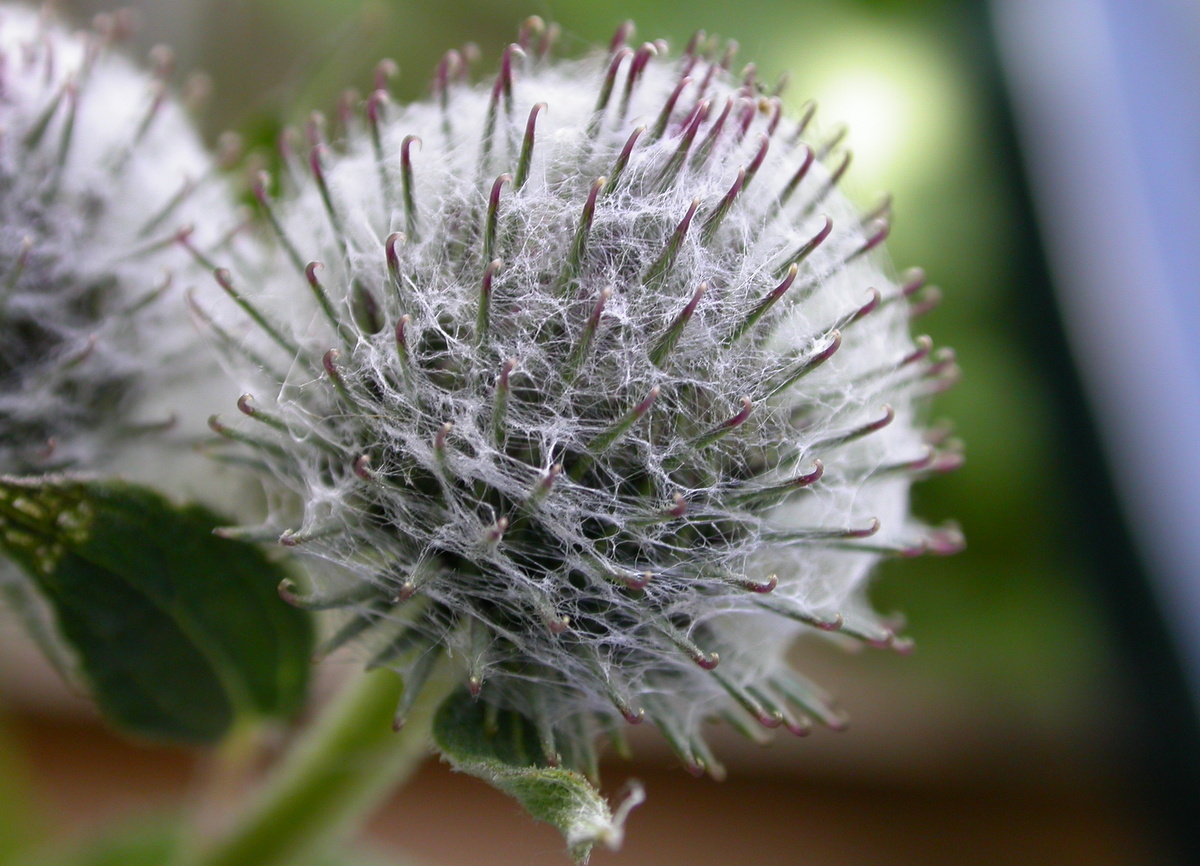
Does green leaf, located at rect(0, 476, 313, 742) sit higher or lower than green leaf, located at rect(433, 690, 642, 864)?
higher

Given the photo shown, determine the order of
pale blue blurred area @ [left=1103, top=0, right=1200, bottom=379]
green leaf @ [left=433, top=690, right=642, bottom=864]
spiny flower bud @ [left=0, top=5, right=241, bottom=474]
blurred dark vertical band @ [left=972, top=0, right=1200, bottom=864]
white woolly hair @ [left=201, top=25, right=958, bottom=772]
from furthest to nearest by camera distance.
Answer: blurred dark vertical band @ [left=972, top=0, right=1200, bottom=864] → pale blue blurred area @ [left=1103, top=0, right=1200, bottom=379] → spiny flower bud @ [left=0, top=5, right=241, bottom=474] → white woolly hair @ [left=201, top=25, right=958, bottom=772] → green leaf @ [left=433, top=690, right=642, bottom=864]

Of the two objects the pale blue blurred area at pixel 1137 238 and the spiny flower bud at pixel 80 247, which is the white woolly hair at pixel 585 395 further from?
the pale blue blurred area at pixel 1137 238

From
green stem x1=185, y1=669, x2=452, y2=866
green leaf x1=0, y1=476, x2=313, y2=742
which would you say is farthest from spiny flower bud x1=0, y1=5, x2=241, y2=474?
green stem x1=185, y1=669, x2=452, y2=866

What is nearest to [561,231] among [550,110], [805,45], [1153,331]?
[550,110]

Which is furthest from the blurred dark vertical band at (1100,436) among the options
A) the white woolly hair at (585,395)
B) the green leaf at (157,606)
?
the green leaf at (157,606)

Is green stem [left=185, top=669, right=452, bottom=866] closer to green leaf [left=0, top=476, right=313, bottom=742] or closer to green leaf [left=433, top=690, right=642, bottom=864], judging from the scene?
green leaf [left=0, top=476, right=313, bottom=742]

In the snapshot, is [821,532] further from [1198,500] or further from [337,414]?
[1198,500]

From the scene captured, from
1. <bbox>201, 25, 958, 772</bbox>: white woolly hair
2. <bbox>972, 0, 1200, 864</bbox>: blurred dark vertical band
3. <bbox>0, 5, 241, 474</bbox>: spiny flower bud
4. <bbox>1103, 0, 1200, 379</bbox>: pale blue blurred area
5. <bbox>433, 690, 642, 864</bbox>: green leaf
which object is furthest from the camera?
<bbox>972, 0, 1200, 864</bbox>: blurred dark vertical band

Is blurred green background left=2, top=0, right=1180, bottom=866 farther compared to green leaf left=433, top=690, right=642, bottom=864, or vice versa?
blurred green background left=2, top=0, right=1180, bottom=866
